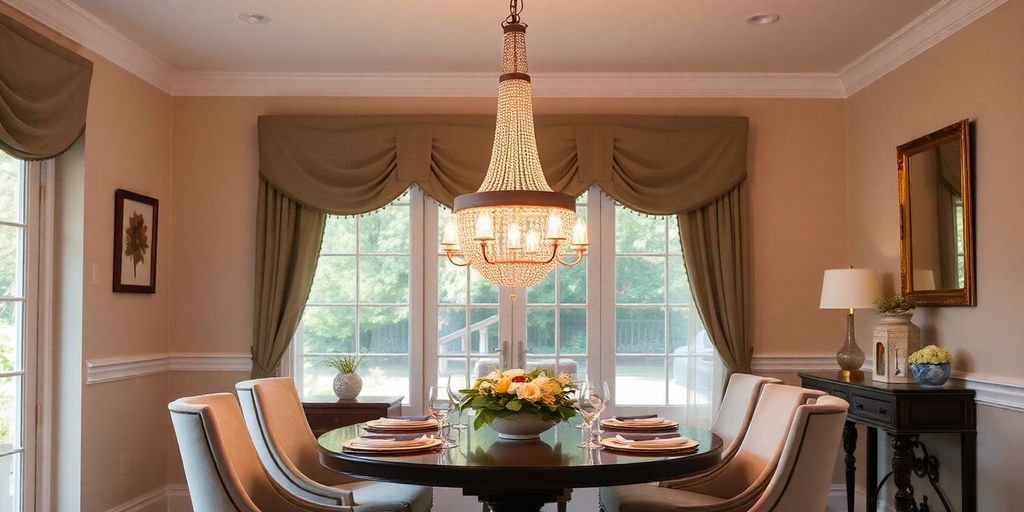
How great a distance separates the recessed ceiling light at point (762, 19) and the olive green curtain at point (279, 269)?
2.68 meters

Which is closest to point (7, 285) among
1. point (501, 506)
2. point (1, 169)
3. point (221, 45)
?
point (1, 169)

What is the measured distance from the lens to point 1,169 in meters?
4.23

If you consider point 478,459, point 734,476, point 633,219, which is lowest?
point 734,476

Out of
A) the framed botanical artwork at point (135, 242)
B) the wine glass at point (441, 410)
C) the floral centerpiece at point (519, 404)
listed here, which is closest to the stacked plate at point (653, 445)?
the floral centerpiece at point (519, 404)

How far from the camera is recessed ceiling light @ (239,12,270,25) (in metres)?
4.54

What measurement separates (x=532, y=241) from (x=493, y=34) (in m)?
1.60

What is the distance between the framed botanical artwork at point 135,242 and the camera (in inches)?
196

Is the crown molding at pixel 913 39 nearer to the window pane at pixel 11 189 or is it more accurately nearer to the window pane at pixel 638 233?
the window pane at pixel 638 233

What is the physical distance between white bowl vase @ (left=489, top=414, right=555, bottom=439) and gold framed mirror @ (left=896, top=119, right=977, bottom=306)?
2.25 meters

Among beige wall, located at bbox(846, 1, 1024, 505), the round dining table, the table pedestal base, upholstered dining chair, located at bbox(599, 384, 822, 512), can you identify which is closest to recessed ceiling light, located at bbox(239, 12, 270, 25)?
the round dining table

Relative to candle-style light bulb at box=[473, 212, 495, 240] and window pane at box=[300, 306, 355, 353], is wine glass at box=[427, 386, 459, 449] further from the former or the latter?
window pane at box=[300, 306, 355, 353]

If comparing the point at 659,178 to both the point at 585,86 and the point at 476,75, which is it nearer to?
the point at 585,86

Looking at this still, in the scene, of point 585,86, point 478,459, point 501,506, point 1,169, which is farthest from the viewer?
point 585,86

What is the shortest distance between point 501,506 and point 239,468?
907 mm
